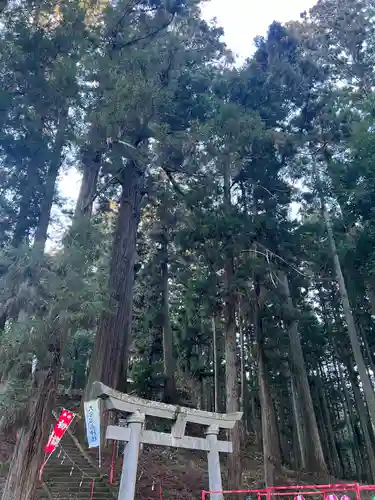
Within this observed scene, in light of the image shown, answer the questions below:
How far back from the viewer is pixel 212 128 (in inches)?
334

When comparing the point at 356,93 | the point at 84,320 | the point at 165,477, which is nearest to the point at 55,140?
the point at 84,320

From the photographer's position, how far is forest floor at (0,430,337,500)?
790 centimetres

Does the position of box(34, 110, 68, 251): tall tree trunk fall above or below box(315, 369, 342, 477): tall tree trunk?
above

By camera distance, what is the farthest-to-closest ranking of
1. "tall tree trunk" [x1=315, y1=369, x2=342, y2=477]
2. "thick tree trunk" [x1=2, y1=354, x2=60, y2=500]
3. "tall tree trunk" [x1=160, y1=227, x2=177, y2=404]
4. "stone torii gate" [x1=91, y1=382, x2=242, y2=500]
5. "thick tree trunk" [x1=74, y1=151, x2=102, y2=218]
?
"tall tree trunk" [x1=315, y1=369, x2=342, y2=477] → "tall tree trunk" [x1=160, y1=227, x2=177, y2=404] → "thick tree trunk" [x1=74, y1=151, x2=102, y2=218] → "stone torii gate" [x1=91, y1=382, x2=242, y2=500] → "thick tree trunk" [x1=2, y1=354, x2=60, y2=500]

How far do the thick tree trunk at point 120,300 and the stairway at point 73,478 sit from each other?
174cm

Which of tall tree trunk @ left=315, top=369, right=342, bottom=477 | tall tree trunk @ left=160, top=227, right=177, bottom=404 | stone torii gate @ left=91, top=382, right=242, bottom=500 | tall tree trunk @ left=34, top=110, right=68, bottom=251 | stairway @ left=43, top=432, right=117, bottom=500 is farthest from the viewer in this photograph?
tall tree trunk @ left=315, top=369, right=342, bottom=477

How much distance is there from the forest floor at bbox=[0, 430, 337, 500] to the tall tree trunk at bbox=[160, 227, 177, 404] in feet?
5.47

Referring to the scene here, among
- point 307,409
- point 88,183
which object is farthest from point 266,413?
point 88,183

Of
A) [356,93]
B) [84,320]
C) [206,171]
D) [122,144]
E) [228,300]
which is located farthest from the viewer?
[356,93]

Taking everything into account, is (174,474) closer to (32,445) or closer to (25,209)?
(32,445)

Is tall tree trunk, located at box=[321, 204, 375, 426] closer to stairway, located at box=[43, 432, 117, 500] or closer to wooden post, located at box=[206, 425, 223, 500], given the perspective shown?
wooden post, located at box=[206, 425, 223, 500]

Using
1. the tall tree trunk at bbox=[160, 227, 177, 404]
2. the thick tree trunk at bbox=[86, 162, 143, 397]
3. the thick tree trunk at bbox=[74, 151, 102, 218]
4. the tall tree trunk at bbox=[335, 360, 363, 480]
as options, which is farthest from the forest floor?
the tall tree trunk at bbox=[335, 360, 363, 480]

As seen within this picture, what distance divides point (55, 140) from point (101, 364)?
4808mm

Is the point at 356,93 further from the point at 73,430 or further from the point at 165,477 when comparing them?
the point at 73,430
